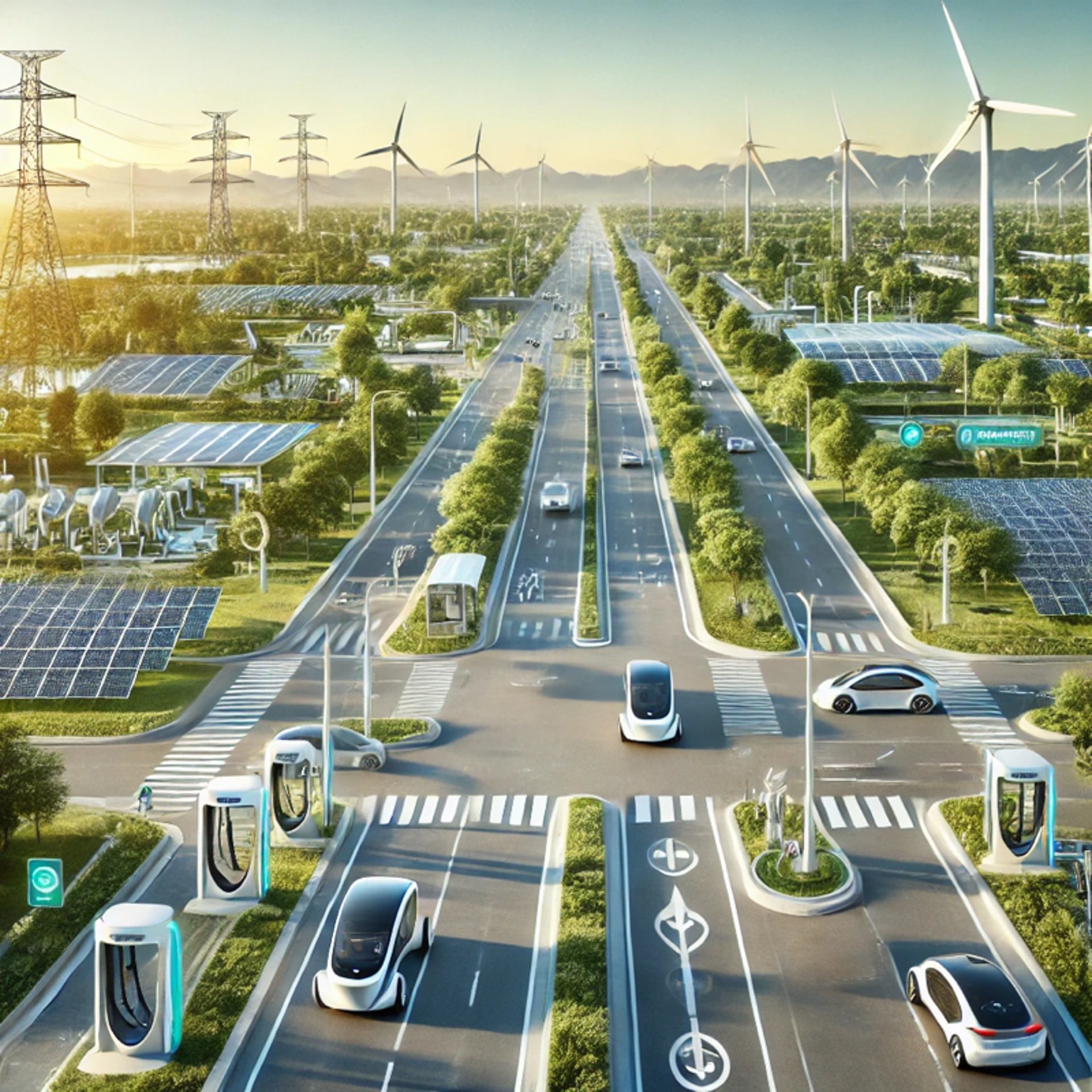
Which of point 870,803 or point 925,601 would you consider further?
point 925,601

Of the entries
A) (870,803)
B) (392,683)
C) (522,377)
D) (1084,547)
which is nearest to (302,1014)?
(870,803)

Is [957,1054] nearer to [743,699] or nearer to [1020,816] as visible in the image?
[1020,816]

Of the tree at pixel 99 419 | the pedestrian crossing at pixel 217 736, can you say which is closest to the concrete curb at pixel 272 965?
the pedestrian crossing at pixel 217 736

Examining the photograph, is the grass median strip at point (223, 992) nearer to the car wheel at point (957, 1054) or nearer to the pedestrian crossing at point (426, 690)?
the pedestrian crossing at point (426, 690)

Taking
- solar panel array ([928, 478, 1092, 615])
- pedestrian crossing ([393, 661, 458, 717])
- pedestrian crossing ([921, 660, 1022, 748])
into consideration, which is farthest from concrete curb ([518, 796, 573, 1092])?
solar panel array ([928, 478, 1092, 615])

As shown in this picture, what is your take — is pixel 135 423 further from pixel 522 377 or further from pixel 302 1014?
pixel 302 1014

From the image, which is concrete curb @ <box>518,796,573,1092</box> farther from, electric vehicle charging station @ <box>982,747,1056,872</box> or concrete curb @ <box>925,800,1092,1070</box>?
electric vehicle charging station @ <box>982,747,1056,872</box>
